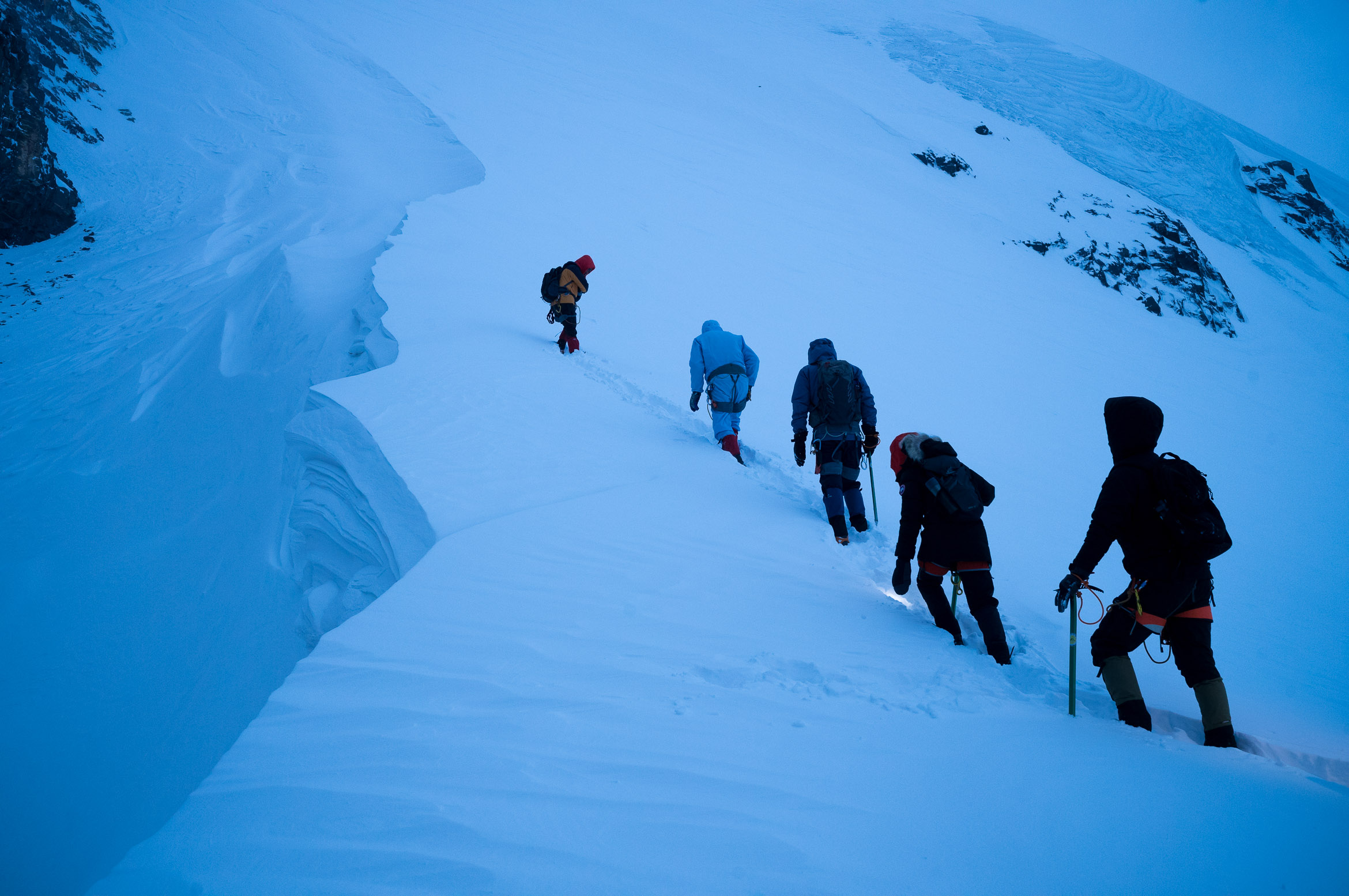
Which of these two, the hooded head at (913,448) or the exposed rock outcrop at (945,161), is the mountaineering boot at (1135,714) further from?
the exposed rock outcrop at (945,161)

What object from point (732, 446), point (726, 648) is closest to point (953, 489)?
point (726, 648)

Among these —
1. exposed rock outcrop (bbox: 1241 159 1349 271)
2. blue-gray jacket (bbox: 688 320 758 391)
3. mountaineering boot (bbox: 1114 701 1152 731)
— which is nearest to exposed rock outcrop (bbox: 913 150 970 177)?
exposed rock outcrop (bbox: 1241 159 1349 271)

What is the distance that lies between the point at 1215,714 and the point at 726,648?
2179 mm

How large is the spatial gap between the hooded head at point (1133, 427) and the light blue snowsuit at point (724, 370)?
11.7 feet

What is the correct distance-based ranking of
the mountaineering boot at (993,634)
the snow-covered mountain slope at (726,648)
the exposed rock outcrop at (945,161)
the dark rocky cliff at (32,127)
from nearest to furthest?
the snow-covered mountain slope at (726,648)
the mountaineering boot at (993,634)
the dark rocky cliff at (32,127)
the exposed rock outcrop at (945,161)

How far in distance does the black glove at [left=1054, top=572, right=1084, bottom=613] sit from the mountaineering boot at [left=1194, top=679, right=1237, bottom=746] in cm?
59

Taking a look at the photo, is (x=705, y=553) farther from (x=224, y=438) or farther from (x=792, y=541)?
(x=224, y=438)

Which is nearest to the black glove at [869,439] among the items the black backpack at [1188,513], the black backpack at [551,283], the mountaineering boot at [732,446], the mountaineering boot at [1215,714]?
the mountaineering boot at [732,446]

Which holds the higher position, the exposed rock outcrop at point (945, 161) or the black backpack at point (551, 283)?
the exposed rock outcrop at point (945, 161)

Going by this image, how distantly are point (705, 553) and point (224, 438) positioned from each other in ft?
19.0

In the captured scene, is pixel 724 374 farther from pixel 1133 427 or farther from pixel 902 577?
pixel 1133 427

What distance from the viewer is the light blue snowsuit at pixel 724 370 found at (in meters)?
6.16

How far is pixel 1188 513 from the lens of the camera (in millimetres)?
2705

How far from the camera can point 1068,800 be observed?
1999 mm
